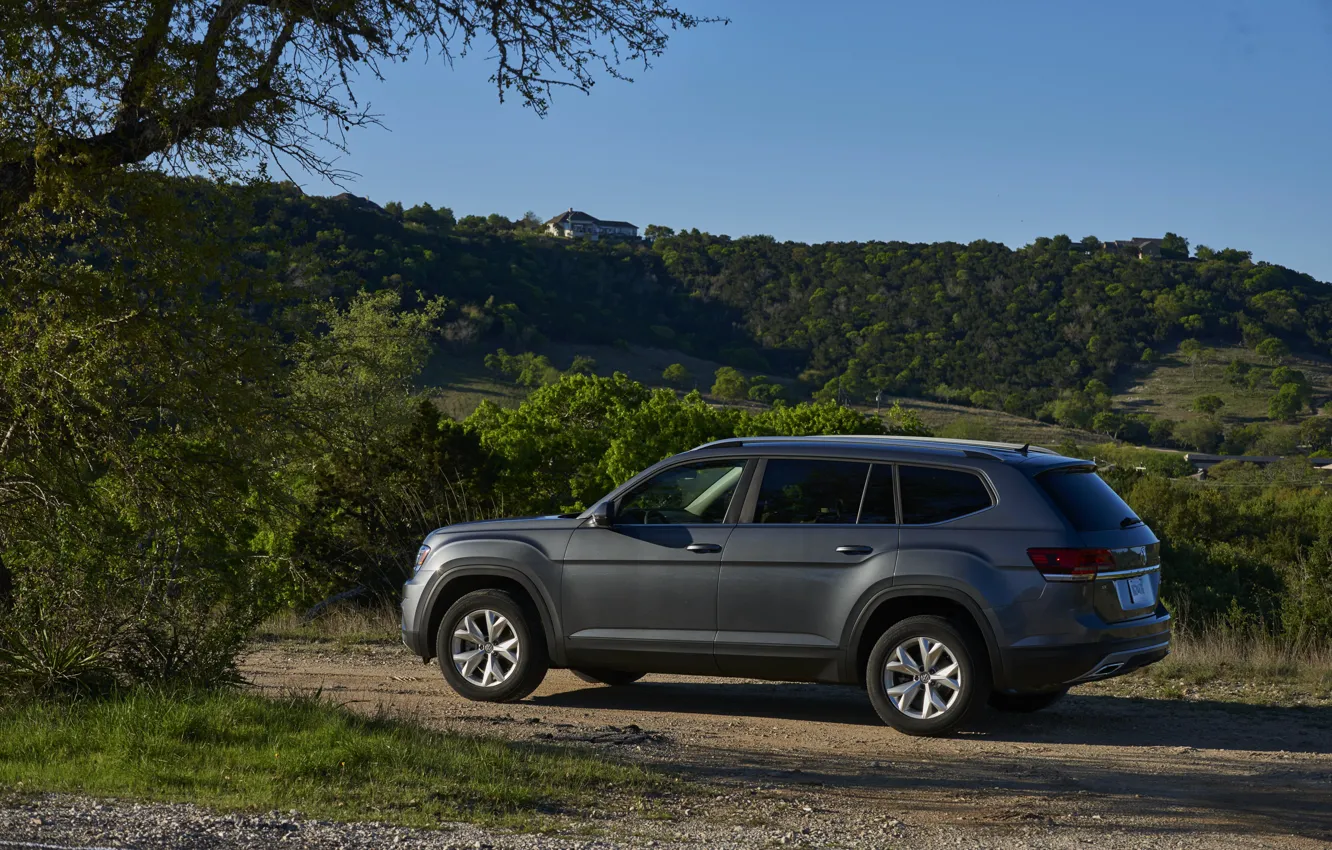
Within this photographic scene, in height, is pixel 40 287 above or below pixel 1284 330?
below

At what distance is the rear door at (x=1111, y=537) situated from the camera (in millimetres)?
8180

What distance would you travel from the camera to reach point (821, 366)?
274ft

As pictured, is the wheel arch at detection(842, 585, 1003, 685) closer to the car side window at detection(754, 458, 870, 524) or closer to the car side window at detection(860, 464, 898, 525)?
the car side window at detection(860, 464, 898, 525)

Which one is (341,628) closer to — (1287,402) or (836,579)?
(836,579)

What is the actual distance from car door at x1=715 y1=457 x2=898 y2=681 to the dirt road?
0.52 metres

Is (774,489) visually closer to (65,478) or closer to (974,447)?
(974,447)

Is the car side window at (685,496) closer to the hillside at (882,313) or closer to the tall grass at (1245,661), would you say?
the tall grass at (1245,661)

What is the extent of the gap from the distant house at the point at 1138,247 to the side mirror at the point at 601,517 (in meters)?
93.4

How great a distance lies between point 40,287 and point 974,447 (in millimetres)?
6364

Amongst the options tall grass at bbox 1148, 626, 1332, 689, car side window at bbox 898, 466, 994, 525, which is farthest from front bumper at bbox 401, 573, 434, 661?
tall grass at bbox 1148, 626, 1332, 689

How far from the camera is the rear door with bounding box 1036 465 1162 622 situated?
818cm

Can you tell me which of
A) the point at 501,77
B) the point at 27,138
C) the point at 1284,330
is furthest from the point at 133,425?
the point at 1284,330

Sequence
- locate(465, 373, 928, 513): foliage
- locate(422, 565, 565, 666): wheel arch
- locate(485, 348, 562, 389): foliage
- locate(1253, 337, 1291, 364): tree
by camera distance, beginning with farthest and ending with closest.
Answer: locate(1253, 337, 1291, 364): tree → locate(485, 348, 562, 389): foliage → locate(465, 373, 928, 513): foliage → locate(422, 565, 565, 666): wheel arch

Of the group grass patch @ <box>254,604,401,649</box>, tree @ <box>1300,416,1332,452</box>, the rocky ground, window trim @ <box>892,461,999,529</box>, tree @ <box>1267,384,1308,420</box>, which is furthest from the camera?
tree @ <box>1267,384,1308,420</box>
